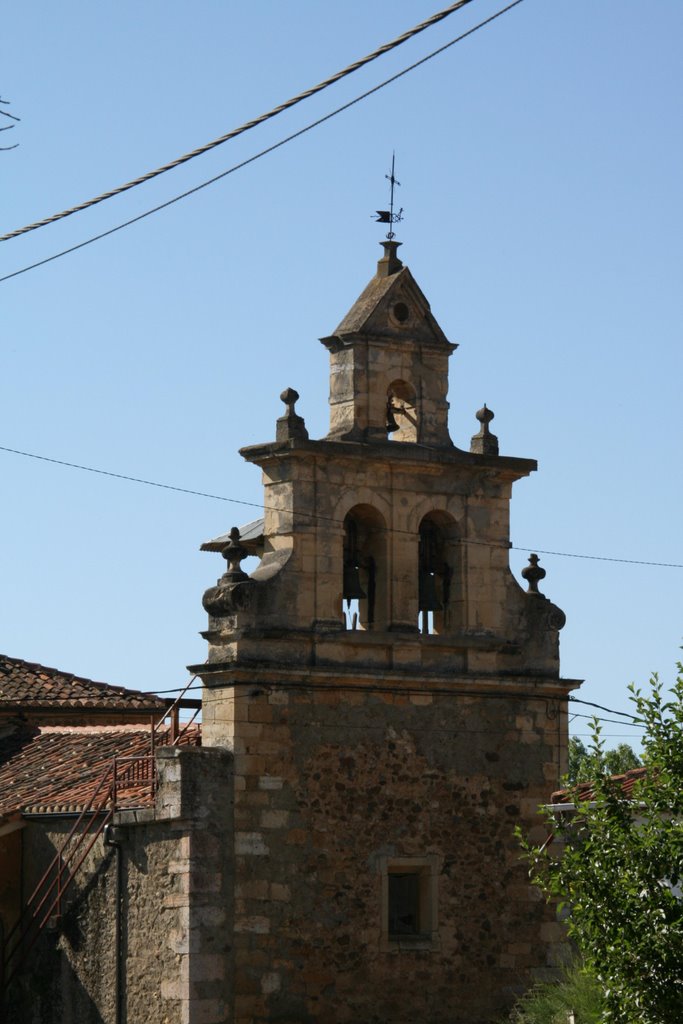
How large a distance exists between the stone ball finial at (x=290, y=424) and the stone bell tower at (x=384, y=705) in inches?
0.9

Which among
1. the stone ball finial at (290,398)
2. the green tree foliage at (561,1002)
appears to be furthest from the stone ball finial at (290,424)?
the green tree foliage at (561,1002)

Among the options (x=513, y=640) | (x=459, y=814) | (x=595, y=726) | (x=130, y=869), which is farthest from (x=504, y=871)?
(x=595, y=726)

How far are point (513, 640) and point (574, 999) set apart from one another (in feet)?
19.0

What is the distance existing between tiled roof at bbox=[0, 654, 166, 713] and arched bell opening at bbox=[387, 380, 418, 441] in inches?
300

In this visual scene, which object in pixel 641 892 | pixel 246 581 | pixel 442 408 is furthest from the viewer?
pixel 442 408

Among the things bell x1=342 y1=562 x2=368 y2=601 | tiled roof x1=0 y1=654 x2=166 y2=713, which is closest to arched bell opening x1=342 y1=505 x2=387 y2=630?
bell x1=342 y1=562 x2=368 y2=601

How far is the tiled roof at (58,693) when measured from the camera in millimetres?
34188

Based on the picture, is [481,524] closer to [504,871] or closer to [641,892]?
[504,871]

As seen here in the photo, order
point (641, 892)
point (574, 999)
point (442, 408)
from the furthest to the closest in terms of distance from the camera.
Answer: point (442, 408) < point (574, 999) < point (641, 892)

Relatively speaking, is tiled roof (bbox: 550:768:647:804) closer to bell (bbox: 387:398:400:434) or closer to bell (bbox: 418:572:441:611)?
bell (bbox: 418:572:441:611)

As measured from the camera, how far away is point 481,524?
1126 inches

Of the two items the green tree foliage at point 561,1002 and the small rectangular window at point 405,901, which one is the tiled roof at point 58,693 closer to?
the small rectangular window at point 405,901

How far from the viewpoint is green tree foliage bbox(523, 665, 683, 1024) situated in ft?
61.0

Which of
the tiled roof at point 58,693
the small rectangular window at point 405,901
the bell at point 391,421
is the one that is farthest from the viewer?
the tiled roof at point 58,693
